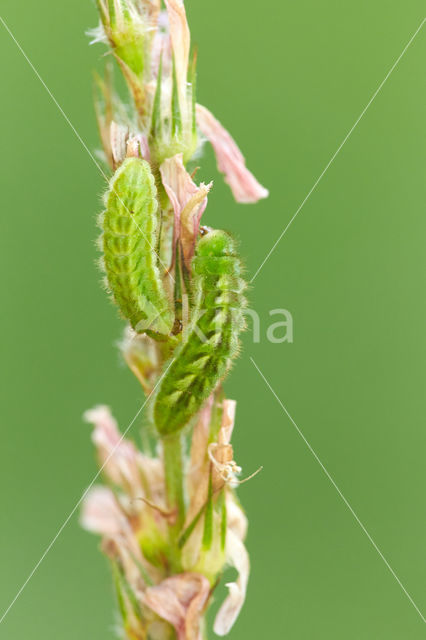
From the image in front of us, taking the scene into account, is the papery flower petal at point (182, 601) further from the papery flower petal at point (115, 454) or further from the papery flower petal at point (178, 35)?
the papery flower petal at point (178, 35)

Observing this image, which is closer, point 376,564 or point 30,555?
point 30,555

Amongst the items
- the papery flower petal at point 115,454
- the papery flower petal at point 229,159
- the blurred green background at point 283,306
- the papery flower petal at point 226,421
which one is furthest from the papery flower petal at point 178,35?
the blurred green background at point 283,306

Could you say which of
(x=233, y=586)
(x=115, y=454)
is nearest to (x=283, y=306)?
(x=115, y=454)

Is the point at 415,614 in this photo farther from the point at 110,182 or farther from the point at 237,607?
the point at 110,182

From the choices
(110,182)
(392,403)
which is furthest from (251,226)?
(110,182)

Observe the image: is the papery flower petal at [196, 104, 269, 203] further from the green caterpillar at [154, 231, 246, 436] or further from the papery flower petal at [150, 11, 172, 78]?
the green caterpillar at [154, 231, 246, 436]

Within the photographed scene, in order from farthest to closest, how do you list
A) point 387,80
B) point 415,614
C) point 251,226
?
point 387,80
point 251,226
point 415,614
